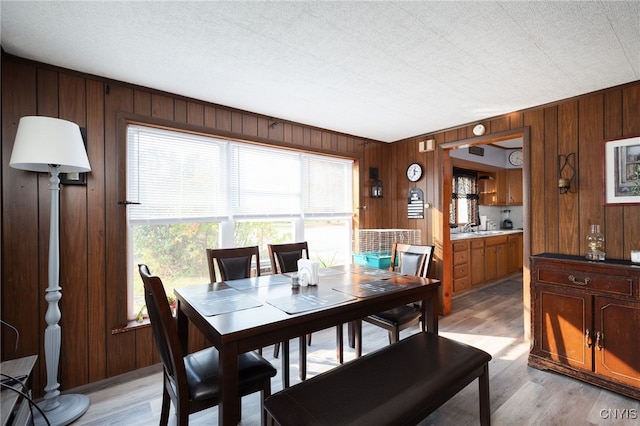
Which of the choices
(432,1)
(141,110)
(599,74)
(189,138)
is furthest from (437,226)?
(141,110)

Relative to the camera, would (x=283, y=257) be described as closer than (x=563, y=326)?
No

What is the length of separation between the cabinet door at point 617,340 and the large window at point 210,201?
8.74 feet

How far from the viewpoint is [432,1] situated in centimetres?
155

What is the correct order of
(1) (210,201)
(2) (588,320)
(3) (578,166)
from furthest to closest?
(1) (210,201), (3) (578,166), (2) (588,320)

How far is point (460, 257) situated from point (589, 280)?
2.35 m

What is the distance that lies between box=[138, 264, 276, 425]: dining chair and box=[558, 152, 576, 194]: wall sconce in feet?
9.91

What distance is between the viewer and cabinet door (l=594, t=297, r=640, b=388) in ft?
7.03

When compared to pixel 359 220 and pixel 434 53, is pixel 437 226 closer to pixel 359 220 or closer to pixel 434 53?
pixel 359 220

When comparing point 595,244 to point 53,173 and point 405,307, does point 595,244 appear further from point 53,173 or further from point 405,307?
point 53,173

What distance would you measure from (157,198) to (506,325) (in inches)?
159

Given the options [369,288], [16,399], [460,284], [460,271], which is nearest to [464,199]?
[460,271]

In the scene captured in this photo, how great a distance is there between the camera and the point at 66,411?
6.53ft

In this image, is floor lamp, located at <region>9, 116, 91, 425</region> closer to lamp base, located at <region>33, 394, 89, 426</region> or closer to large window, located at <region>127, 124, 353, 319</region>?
lamp base, located at <region>33, 394, 89, 426</region>

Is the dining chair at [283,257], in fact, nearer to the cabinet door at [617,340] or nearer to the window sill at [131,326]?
the window sill at [131,326]
